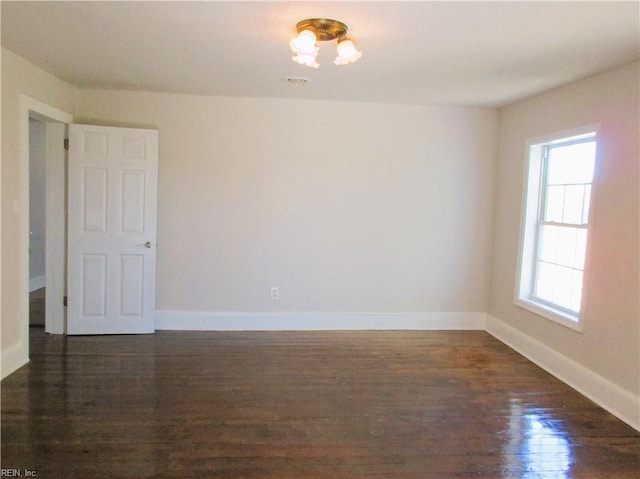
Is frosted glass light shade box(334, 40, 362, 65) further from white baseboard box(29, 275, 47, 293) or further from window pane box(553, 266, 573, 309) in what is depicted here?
white baseboard box(29, 275, 47, 293)

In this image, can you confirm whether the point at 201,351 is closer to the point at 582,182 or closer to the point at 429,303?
the point at 429,303

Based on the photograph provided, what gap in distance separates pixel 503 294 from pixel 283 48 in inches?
130

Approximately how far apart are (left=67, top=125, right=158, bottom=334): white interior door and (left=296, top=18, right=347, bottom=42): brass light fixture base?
7.71ft

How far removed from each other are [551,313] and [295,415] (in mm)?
2395

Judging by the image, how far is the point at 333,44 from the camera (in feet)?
9.47

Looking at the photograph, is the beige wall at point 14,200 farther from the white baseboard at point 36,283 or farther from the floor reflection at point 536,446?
the floor reflection at point 536,446

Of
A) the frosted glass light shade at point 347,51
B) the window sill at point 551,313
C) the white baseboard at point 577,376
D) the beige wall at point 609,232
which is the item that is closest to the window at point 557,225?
the window sill at point 551,313

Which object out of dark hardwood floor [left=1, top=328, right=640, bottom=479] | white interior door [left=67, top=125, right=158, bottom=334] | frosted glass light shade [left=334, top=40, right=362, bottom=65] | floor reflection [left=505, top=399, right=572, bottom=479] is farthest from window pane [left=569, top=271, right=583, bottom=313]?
white interior door [left=67, top=125, right=158, bottom=334]

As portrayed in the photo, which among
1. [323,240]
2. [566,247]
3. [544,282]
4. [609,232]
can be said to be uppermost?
[609,232]

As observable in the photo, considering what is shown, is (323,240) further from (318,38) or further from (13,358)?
(13,358)

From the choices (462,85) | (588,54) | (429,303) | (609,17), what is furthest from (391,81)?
(429,303)

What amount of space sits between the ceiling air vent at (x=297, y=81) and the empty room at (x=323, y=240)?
0.03 meters

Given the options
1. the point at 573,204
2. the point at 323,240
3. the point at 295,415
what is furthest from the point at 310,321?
the point at 573,204

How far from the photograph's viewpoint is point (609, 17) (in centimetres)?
233
